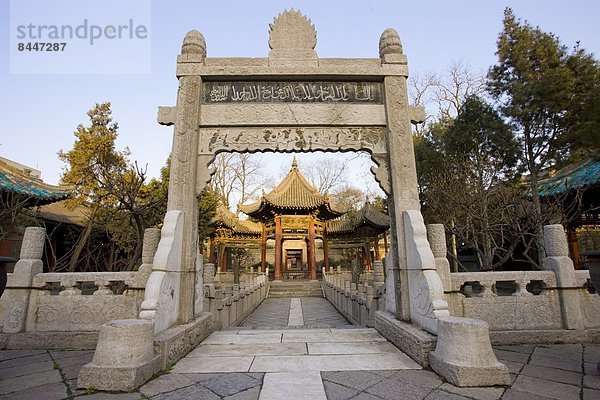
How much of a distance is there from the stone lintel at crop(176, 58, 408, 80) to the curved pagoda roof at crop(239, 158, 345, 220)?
45.4 feet

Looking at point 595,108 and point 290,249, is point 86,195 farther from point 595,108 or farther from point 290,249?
point 595,108

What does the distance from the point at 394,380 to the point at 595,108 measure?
10775 millimetres

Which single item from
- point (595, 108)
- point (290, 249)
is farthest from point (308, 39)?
point (290, 249)

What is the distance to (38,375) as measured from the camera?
291 centimetres

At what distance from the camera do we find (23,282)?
4102mm

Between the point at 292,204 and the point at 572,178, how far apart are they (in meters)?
12.8

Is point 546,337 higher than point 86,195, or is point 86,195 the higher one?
point 86,195

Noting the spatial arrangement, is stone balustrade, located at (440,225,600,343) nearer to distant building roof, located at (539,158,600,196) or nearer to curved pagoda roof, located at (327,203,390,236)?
distant building roof, located at (539,158,600,196)

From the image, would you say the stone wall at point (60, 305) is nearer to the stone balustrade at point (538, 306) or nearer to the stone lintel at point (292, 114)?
the stone lintel at point (292, 114)

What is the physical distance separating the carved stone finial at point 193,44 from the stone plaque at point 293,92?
0.48 meters

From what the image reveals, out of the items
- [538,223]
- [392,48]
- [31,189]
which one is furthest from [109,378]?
[31,189]

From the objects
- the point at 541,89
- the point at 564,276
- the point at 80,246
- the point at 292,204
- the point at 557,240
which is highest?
the point at 541,89

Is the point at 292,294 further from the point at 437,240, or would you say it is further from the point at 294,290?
the point at 437,240

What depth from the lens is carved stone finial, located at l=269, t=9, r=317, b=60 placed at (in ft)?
15.5
